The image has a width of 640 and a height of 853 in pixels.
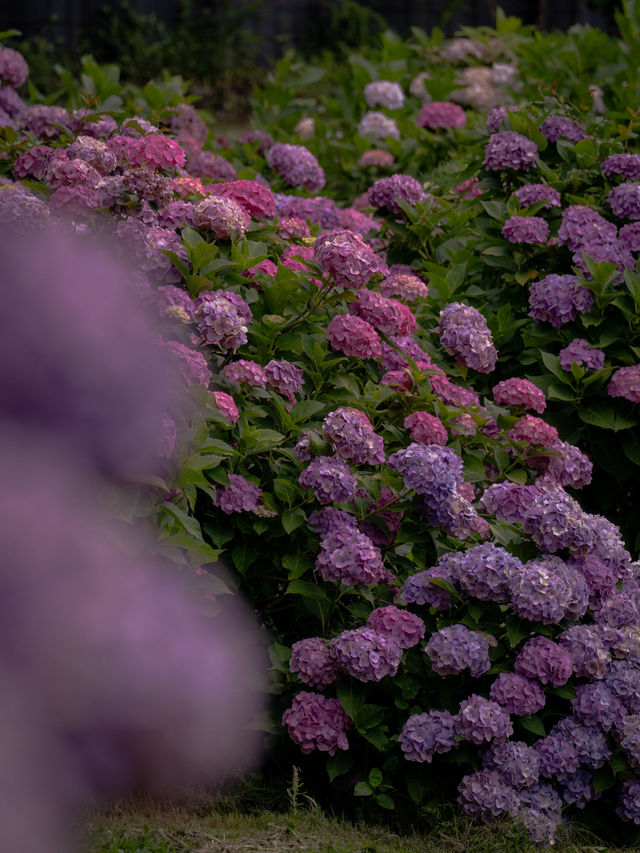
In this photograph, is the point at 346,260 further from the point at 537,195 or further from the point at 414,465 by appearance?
the point at 537,195

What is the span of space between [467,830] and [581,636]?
60 cm

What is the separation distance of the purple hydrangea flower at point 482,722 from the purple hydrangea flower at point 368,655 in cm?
21

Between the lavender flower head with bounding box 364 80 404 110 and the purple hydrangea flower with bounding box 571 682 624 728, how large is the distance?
486 cm

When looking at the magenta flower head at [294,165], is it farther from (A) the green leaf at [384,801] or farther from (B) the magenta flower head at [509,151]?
(A) the green leaf at [384,801]

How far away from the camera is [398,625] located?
9.32 ft

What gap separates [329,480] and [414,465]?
0.24m

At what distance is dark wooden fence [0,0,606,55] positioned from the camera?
12.5 meters

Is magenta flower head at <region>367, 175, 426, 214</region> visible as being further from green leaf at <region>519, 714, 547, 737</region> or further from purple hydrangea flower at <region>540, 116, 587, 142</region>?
green leaf at <region>519, 714, 547, 737</region>

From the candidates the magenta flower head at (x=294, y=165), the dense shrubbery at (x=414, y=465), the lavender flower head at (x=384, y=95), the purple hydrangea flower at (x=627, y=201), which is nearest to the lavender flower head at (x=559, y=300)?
the dense shrubbery at (x=414, y=465)

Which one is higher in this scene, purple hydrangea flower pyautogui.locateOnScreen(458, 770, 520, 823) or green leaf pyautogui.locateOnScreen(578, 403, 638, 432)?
green leaf pyautogui.locateOnScreen(578, 403, 638, 432)

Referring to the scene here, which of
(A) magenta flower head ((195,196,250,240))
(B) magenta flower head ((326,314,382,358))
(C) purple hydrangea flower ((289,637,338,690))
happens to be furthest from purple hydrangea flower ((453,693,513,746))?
(A) magenta flower head ((195,196,250,240))

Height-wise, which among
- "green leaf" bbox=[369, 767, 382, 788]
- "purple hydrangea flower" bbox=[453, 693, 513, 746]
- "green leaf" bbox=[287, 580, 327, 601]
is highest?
"green leaf" bbox=[287, 580, 327, 601]

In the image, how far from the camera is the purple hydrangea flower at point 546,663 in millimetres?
2799

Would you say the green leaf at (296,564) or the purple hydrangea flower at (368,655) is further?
the green leaf at (296,564)
